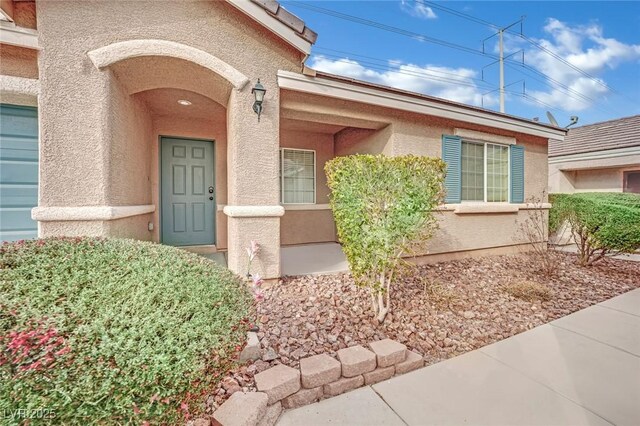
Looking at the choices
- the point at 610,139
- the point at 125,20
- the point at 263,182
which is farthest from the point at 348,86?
the point at 610,139

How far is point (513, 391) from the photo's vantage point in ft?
7.91

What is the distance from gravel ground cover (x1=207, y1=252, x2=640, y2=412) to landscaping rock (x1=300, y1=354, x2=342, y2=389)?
0.71 feet

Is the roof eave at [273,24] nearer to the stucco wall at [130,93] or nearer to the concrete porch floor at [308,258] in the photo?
the stucco wall at [130,93]

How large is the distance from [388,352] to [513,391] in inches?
43.7

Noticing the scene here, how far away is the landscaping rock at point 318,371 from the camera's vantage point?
2359mm

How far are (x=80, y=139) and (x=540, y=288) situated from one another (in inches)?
297

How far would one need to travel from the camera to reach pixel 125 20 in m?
3.92

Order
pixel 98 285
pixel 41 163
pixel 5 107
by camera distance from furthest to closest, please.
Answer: pixel 5 107
pixel 41 163
pixel 98 285

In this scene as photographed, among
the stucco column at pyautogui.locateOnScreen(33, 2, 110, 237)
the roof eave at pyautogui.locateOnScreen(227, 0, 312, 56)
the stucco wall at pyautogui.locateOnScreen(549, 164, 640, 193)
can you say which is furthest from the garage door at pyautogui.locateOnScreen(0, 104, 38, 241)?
the stucco wall at pyautogui.locateOnScreen(549, 164, 640, 193)

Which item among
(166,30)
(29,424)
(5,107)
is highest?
(166,30)

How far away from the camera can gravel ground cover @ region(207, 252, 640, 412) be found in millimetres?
2986

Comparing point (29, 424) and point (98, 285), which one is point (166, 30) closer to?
point (98, 285)

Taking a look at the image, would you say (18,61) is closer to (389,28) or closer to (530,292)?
(530,292)

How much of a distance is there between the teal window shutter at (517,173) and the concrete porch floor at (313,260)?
5131 mm
